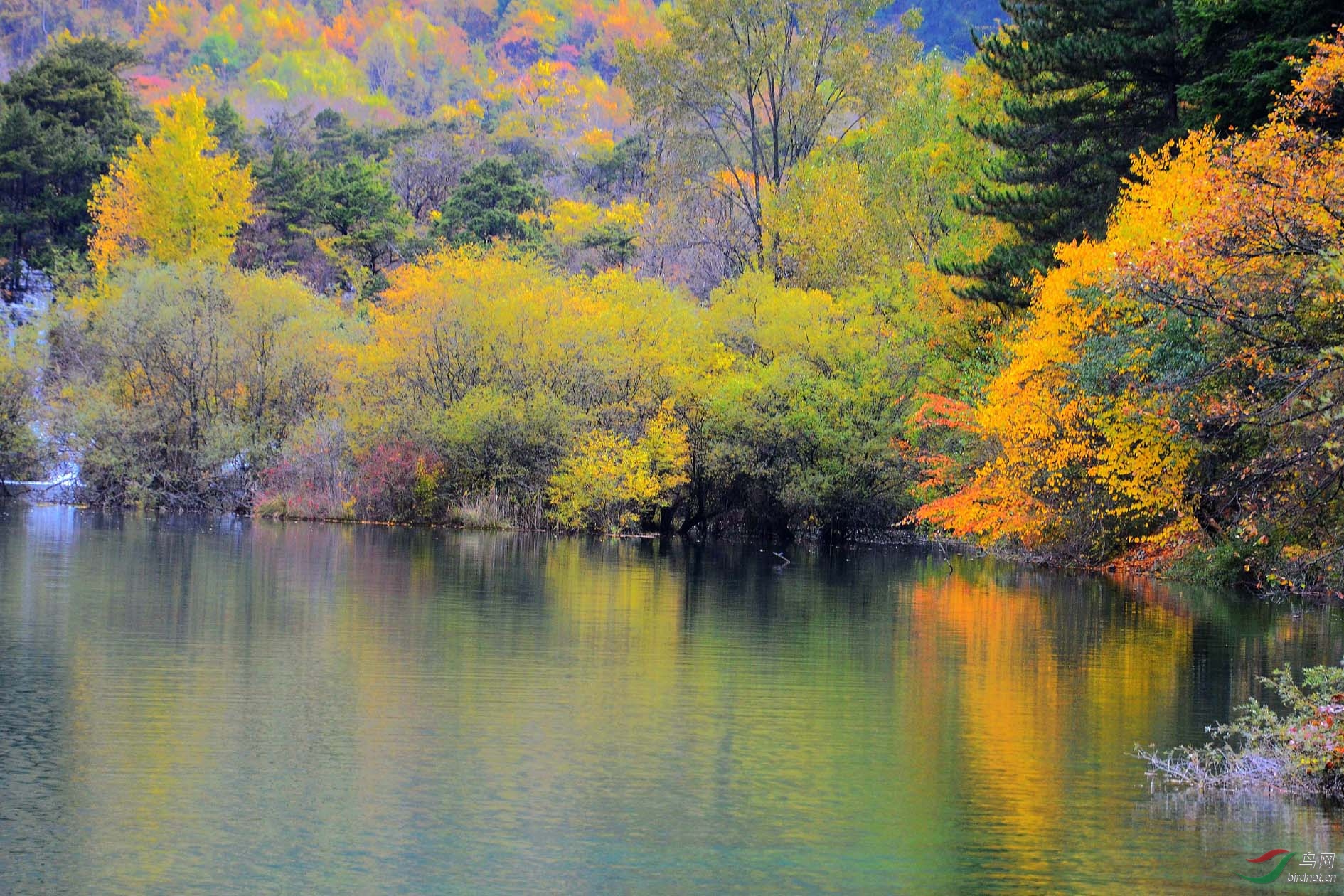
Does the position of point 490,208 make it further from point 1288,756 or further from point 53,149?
point 1288,756

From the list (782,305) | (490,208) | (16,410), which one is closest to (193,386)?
(16,410)

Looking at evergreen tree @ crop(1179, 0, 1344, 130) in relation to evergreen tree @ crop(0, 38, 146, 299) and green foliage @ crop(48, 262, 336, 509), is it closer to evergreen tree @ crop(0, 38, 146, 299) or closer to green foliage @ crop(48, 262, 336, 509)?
green foliage @ crop(48, 262, 336, 509)

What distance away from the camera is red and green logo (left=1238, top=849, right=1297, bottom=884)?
896 cm

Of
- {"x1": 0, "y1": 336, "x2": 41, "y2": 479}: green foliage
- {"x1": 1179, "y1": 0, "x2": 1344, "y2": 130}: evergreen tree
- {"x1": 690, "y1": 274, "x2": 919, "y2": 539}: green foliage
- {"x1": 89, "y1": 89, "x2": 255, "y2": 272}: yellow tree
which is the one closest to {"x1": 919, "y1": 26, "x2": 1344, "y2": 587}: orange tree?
{"x1": 1179, "y1": 0, "x2": 1344, "y2": 130}: evergreen tree

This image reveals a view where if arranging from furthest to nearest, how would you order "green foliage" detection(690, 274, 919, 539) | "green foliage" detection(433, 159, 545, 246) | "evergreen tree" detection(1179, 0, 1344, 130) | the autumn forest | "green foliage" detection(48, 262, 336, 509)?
1. "green foliage" detection(433, 159, 545, 246)
2. "green foliage" detection(48, 262, 336, 509)
3. "green foliage" detection(690, 274, 919, 539)
4. "evergreen tree" detection(1179, 0, 1344, 130)
5. the autumn forest

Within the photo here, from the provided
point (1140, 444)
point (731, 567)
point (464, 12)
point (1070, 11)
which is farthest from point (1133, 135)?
point (464, 12)

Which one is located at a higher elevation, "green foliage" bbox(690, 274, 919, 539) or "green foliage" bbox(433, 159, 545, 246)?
"green foliage" bbox(433, 159, 545, 246)

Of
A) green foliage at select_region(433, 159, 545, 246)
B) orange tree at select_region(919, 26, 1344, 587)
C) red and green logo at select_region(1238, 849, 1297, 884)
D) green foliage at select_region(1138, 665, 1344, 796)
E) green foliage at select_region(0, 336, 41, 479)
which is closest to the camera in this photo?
red and green logo at select_region(1238, 849, 1297, 884)

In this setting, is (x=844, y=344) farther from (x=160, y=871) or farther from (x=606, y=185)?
(x=606, y=185)

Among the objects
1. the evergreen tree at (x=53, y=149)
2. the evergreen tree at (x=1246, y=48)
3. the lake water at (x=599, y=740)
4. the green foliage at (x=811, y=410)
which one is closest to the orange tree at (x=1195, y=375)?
the evergreen tree at (x=1246, y=48)

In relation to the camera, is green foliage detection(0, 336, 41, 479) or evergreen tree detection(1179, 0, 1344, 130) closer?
evergreen tree detection(1179, 0, 1344, 130)

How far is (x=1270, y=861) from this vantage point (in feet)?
30.6

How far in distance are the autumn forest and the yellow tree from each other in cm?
18

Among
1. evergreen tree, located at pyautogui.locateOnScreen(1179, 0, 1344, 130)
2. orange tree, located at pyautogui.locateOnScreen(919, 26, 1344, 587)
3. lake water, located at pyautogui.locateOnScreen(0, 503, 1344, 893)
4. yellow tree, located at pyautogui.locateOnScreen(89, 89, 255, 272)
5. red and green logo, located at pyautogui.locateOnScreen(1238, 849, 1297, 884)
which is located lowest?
red and green logo, located at pyautogui.locateOnScreen(1238, 849, 1297, 884)
